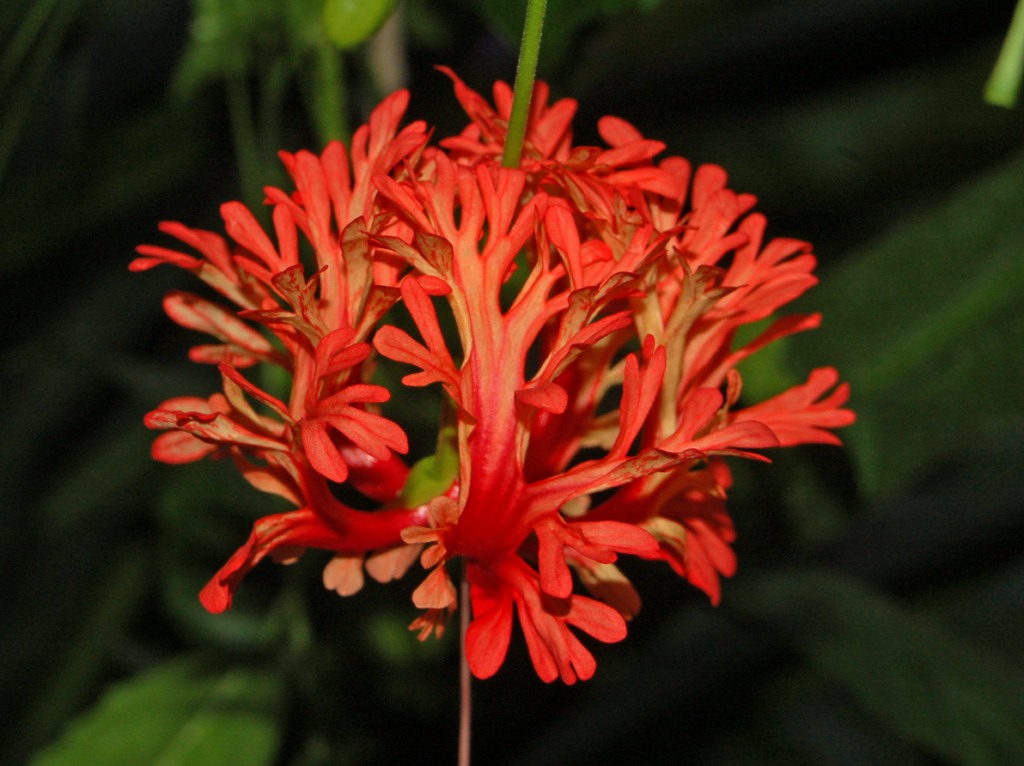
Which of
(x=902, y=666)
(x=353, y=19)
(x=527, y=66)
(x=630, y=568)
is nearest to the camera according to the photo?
(x=527, y=66)

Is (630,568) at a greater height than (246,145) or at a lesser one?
lesser

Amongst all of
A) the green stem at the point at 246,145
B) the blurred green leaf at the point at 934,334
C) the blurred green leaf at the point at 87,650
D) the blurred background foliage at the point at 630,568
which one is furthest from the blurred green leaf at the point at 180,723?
the blurred green leaf at the point at 934,334

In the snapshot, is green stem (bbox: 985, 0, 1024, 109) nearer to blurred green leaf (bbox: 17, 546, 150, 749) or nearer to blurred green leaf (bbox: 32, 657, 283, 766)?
blurred green leaf (bbox: 32, 657, 283, 766)

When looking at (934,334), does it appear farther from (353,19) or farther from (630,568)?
(353,19)

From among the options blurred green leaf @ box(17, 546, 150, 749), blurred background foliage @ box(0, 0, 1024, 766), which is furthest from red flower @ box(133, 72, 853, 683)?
blurred green leaf @ box(17, 546, 150, 749)

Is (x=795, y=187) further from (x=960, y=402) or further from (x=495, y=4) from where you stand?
(x=495, y=4)

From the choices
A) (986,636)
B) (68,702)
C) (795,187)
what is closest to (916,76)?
(795,187)

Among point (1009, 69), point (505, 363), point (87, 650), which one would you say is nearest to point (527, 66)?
point (505, 363)
